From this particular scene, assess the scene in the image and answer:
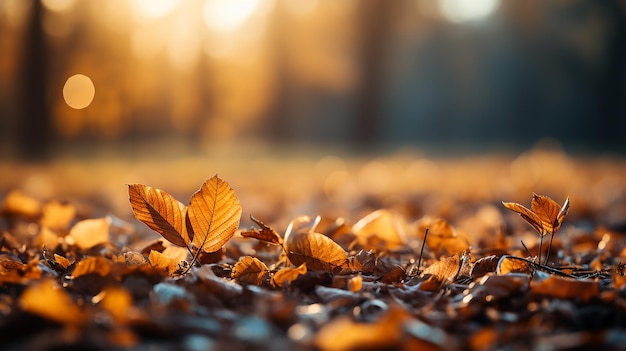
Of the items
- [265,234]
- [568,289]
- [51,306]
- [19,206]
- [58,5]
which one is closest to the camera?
[51,306]

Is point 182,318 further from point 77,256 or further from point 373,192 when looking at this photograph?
point 373,192

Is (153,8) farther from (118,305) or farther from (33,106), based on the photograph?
(118,305)

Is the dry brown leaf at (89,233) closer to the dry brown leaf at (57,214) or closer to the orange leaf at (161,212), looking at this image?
the dry brown leaf at (57,214)

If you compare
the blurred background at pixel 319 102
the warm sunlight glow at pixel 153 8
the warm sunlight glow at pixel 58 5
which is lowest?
the blurred background at pixel 319 102

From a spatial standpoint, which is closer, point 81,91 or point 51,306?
point 51,306

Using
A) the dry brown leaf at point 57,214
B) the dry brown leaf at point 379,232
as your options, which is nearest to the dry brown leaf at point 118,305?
the dry brown leaf at point 379,232

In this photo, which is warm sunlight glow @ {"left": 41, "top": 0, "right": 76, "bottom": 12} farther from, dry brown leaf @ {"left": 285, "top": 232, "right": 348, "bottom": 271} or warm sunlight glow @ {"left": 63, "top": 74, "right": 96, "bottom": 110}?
dry brown leaf @ {"left": 285, "top": 232, "right": 348, "bottom": 271}

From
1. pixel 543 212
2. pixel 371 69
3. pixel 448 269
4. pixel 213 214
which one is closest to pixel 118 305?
pixel 213 214
